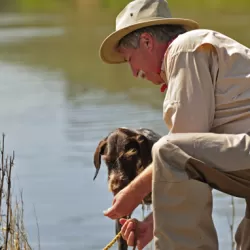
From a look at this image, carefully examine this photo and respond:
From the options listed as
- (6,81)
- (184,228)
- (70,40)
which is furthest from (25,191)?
(70,40)

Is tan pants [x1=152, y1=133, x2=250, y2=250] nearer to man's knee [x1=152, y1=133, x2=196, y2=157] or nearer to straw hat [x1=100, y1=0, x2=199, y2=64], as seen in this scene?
man's knee [x1=152, y1=133, x2=196, y2=157]

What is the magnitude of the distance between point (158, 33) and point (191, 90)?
0.31 m

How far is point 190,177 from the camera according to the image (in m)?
2.92

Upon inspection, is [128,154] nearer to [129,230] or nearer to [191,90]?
[129,230]

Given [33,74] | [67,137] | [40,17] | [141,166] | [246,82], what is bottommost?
[40,17]

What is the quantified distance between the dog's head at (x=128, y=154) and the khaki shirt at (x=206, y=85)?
0.43 meters

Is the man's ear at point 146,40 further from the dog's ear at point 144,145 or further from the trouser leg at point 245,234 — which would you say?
the trouser leg at point 245,234

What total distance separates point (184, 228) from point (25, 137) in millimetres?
5340

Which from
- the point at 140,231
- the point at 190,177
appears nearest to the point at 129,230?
the point at 140,231

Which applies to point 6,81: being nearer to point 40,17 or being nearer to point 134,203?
point 134,203

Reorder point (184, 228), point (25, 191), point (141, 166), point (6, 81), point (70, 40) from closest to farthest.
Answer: point (184, 228) → point (141, 166) → point (25, 191) → point (6, 81) → point (70, 40)

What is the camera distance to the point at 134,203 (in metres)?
3.09

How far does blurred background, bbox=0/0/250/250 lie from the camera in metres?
5.74

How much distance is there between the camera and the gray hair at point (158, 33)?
10.3 feet
